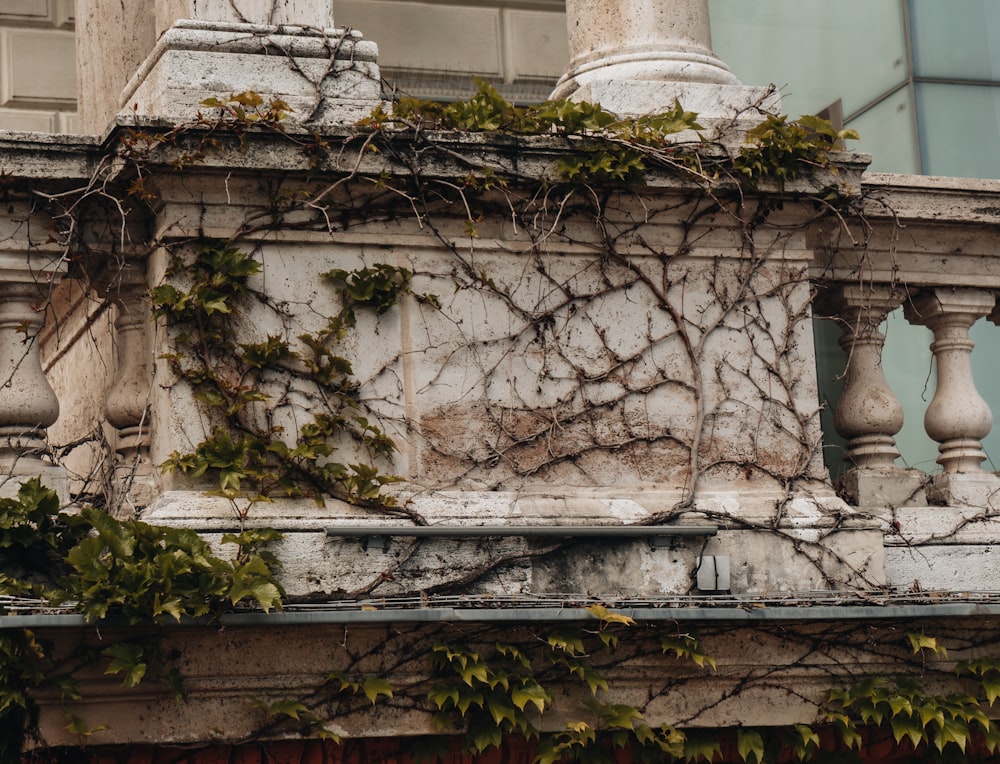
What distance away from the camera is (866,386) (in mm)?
7426

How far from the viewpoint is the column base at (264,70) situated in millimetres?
6664

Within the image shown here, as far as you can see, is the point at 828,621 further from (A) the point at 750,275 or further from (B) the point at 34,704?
(B) the point at 34,704

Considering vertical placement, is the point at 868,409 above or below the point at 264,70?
below

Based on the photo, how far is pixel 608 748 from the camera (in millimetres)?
6641

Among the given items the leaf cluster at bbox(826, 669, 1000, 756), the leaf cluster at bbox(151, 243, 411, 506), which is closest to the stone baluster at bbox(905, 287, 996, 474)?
the leaf cluster at bbox(826, 669, 1000, 756)

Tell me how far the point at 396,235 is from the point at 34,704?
6.52 feet

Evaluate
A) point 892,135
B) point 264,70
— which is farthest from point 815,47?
point 264,70

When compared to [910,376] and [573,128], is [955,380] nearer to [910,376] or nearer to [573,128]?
[573,128]

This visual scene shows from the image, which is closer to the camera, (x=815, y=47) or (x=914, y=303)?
(x=914, y=303)

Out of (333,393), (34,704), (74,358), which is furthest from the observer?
(74,358)

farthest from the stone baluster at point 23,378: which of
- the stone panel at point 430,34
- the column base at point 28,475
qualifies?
the stone panel at point 430,34

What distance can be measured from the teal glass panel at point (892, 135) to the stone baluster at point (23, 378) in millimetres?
5078

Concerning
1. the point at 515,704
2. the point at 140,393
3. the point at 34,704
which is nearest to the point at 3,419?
the point at 140,393

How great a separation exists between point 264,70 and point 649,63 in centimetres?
149
